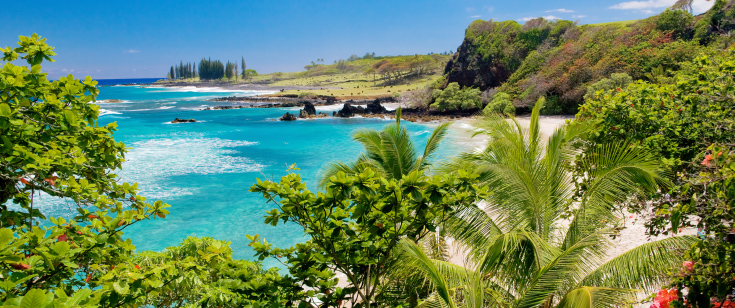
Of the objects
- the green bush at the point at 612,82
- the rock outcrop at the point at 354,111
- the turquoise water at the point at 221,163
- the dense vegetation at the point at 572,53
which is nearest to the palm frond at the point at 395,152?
the turquoise water at the point at 221,163

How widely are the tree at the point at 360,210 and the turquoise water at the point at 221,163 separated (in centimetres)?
70

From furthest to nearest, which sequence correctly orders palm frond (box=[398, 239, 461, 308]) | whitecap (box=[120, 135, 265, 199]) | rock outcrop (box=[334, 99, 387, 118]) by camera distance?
rock outcrop (box=[334, 99, 387, 118]) → whitecap (box=[120, 135, 265, 199]) → palm frond (box=[398, 239, 461, 308])

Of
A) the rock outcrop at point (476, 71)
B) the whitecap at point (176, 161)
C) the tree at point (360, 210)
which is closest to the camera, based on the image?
the tree at point (360, 210)

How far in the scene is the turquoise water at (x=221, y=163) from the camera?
45.2 ft

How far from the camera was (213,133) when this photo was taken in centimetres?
3419

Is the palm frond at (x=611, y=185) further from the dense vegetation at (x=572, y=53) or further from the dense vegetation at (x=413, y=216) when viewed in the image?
the dense vegetation at (x=572, y=53)

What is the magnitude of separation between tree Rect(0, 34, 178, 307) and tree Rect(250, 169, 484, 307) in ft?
3.50

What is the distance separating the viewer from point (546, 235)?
209 inches

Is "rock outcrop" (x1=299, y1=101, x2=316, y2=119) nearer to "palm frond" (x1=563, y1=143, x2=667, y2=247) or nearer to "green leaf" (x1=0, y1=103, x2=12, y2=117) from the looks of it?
Result: "palm frond" (x1=563, y1=143, x2=667, y2=247)

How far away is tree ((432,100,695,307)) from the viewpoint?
3924 millimetres

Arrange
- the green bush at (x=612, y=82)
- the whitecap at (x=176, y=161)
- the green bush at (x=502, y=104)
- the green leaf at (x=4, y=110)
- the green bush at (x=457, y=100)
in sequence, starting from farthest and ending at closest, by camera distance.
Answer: the green bush at (x=457, y=100)
the green bush at (x=502, y=104)
the green bush at (x=612, y=82)
the whitecap at (x=176, y=161)
the green leaf at (x=4, y=110)

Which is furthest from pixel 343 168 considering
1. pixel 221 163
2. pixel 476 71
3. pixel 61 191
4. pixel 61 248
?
pixel 476 71

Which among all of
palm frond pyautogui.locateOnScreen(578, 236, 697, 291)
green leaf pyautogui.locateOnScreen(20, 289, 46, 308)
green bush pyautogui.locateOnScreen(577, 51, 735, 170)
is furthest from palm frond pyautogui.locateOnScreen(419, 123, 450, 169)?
green leaf pyautogui.locateOnScreen(20, 289, 46, 308)

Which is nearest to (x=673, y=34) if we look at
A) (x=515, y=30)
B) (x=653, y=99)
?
(x=515, y=30)
